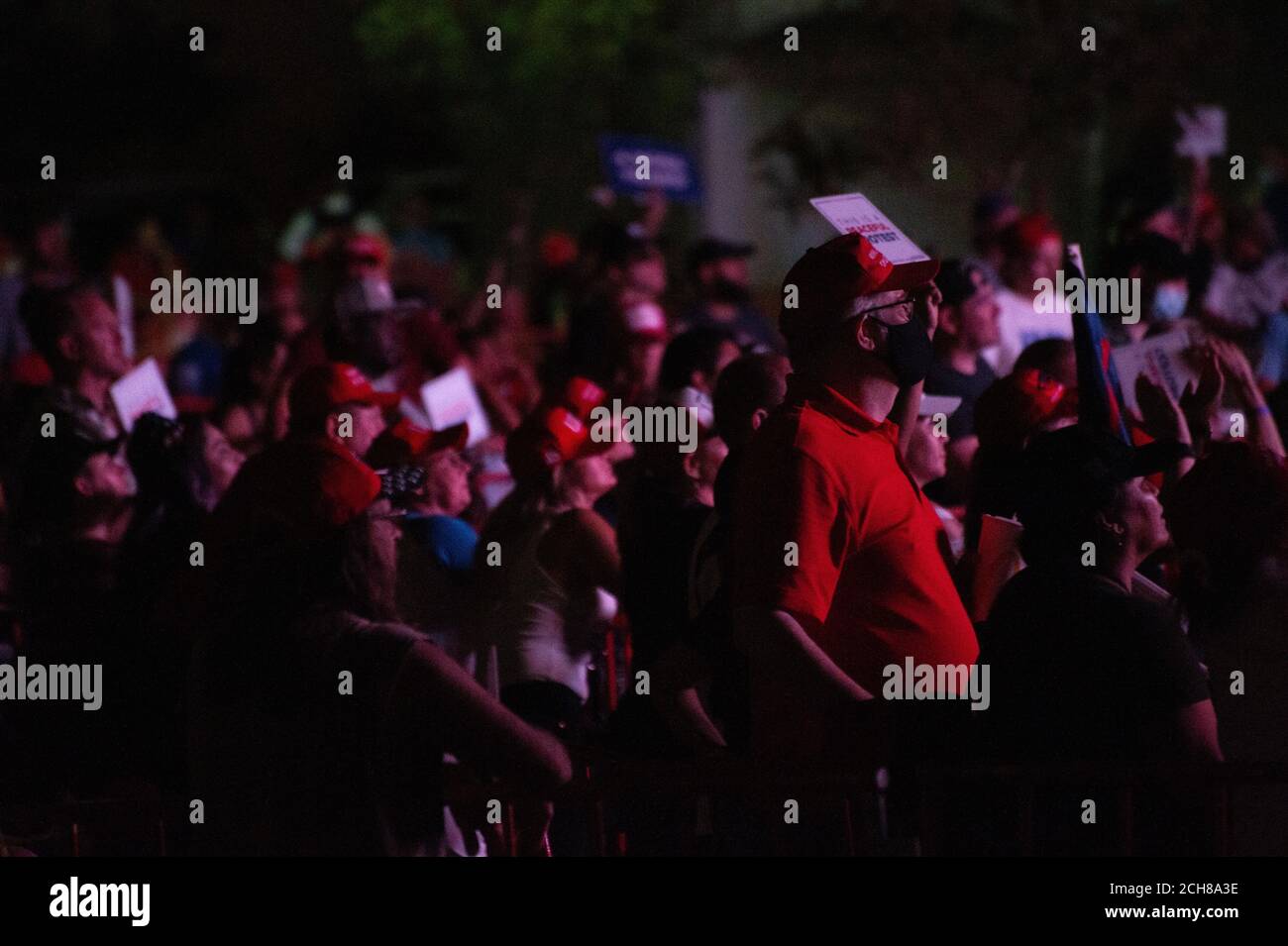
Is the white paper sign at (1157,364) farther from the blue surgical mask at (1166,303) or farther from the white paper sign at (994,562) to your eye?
the white paper sign at (994,562)

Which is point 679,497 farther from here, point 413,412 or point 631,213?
point 631,213

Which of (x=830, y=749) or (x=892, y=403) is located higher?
(x=892, y=403)

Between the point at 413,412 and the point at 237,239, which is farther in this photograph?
the point at 237,239

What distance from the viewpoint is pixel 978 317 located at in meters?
6.99

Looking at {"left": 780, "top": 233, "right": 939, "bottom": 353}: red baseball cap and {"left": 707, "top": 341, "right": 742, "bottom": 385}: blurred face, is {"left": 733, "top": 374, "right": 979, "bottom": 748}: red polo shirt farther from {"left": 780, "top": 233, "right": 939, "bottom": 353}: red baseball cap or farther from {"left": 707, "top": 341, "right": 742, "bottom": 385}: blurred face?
{"left": 707, "top": 341, "right": 742, "bottom": 385}: blurred face

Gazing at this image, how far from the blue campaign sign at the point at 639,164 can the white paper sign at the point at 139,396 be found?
3.60 metres

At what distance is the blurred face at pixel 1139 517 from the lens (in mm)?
4207

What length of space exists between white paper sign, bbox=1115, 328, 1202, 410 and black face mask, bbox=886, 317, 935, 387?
161 cm

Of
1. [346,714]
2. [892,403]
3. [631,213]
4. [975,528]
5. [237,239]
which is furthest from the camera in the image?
[631,213]

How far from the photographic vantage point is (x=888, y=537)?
13.9 feet

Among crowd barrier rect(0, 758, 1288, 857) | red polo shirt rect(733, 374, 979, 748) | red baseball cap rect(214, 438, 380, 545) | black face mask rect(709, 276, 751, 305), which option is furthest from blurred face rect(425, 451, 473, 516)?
black face mask rect(709, 276, 751, 305)
